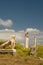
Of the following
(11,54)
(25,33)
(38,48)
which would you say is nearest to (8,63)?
(11,54)

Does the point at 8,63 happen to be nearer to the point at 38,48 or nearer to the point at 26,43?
the point at 38,48

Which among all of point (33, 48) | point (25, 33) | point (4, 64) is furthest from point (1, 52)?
point (25, 33)

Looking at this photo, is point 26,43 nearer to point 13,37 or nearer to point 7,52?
point 13,37

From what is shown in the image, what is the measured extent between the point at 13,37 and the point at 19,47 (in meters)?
1.87

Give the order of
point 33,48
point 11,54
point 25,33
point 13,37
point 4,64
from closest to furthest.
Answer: point 4,64 → point 11,54 → point 33,48 → point 13,37 → point 25,33

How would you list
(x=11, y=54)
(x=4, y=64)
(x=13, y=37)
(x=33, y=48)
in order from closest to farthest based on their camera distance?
(x=4, y=64) → (x=11, y=54) → (x=33, y=48) → (x=13, y=37)

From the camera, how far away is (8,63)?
15.1m

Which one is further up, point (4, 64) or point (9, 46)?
point (9, 46)

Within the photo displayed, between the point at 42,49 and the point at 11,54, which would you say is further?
the point at 42,49

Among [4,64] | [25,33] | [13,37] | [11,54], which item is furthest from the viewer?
[25,33]

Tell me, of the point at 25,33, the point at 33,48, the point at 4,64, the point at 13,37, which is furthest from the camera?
the point at 25,33

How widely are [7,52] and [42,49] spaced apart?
7064mm

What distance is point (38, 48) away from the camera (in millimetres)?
27719

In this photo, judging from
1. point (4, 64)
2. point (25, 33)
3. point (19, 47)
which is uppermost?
point (25, 33)
